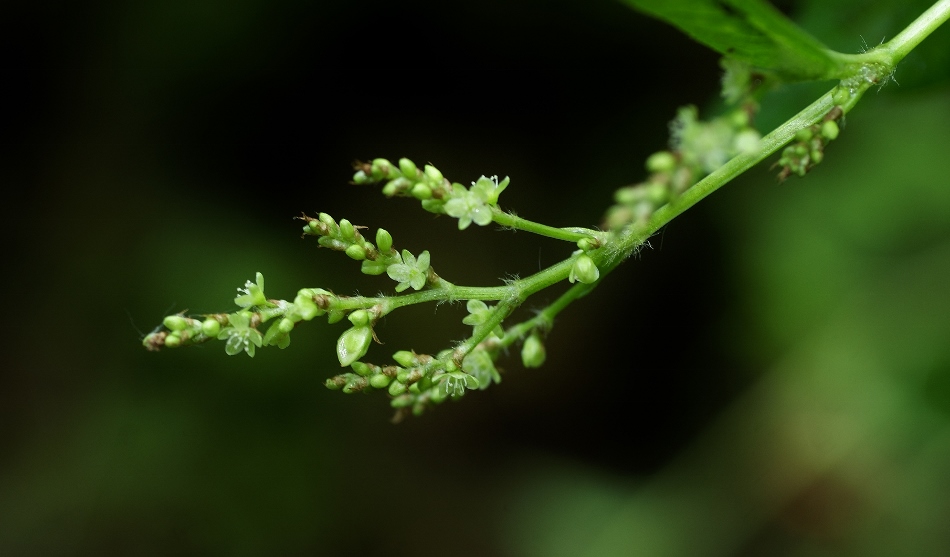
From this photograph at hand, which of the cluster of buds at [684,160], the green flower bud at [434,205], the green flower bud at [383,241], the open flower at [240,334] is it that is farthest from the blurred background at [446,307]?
the cluster of buds at [684,160]

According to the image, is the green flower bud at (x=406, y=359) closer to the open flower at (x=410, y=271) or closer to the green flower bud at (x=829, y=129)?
the open flower at (x=410, y=271)

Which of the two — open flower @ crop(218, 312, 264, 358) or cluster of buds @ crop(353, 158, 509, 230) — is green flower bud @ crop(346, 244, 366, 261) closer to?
cluster of buds @ crop(353, 158, 509, 230)

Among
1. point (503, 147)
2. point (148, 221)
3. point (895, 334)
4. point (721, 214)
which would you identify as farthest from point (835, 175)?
point (148, 221)

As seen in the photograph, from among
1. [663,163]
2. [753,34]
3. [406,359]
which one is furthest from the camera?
[406,359]

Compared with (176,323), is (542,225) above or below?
above

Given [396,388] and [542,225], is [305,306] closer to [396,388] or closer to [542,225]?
[396,388]

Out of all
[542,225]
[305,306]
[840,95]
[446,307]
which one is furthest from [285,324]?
[446,307]
